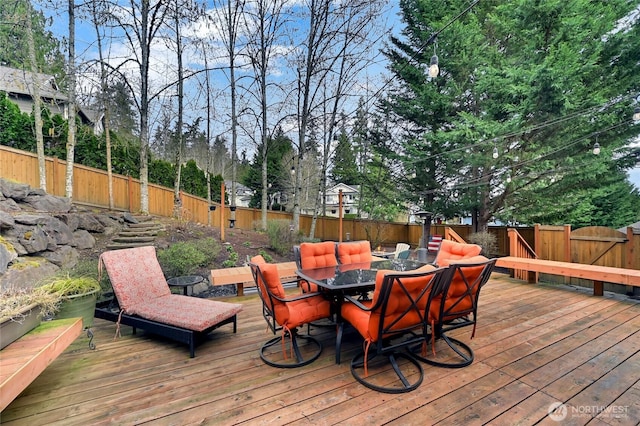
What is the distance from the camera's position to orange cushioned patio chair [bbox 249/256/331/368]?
8.19 feet

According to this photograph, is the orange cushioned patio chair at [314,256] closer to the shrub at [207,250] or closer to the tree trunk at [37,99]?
the shrub at [207,250]

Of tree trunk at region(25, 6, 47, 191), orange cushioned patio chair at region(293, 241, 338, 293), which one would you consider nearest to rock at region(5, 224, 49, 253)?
tree trunk at region(25, 6, 47, 191)

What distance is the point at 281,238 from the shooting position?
8.52 meters

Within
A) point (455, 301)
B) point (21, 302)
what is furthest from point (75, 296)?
point (455, 301)

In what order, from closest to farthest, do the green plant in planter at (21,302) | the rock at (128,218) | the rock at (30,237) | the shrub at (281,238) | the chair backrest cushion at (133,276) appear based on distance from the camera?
1. the green plant in planter at (21,302)
2. the chair backrest cushion at (133,276)
3. the rock at (30,237)
4. the rock at (128,218)
5. the shrub at (281,238)

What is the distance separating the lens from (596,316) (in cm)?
374

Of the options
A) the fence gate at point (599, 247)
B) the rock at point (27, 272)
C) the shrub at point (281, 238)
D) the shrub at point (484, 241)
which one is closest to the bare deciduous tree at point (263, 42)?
the shrub at point (281, 238)

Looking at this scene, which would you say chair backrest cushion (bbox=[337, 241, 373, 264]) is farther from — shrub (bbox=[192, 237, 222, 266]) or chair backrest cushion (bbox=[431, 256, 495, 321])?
shrub (bbox=[192, 237, 222, 266])

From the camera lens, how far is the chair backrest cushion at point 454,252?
369 cm

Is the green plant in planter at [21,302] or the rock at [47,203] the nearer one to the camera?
the green plant in planter at [21,302]

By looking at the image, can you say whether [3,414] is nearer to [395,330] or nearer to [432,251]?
[395,330]

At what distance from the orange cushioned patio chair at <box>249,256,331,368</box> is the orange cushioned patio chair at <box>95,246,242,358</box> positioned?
618mm

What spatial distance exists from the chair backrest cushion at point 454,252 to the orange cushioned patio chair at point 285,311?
1.99 meters

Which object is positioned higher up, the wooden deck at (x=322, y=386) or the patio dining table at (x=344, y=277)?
the patio dining table at (x=344, y=277)
